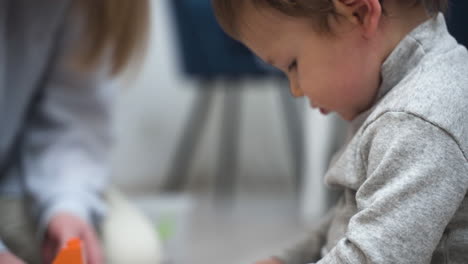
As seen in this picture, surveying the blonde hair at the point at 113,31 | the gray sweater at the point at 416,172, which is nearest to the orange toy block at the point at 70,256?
the gray sweater at the point at 416,172

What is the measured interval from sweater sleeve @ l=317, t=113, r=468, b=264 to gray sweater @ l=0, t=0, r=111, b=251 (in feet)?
1.52

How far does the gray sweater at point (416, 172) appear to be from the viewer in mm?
452

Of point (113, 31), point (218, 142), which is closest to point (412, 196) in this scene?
point (113, 31)

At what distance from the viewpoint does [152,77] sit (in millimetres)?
2184

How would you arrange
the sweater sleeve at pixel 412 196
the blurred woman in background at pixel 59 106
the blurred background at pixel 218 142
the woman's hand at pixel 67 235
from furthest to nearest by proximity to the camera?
the blurred background at pixel 218 142
the blurred woman in background at pixel 59 106
the woman's hand at pixel 67 235
the sweater sleeve at pixel 412 196

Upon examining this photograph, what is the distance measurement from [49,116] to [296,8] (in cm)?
55

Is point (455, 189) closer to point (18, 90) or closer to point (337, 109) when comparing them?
point (337, 109)

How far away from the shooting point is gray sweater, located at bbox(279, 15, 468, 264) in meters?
0.45

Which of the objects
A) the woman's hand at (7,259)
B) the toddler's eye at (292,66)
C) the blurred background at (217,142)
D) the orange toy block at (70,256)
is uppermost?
the toddler's eye at (292,66)

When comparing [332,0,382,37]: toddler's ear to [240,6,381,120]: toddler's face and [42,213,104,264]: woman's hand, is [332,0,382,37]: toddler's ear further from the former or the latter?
[42,213,104,264]: woman's hand

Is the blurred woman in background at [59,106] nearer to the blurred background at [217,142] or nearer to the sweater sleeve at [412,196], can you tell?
the sweater sleeve at [412,196]

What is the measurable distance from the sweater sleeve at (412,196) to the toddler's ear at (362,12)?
3.5 inches

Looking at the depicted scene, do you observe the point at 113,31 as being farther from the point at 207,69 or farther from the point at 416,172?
the point at 207,69

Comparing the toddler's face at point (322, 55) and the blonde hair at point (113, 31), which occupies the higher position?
the toddler's face at point (322, 55)
